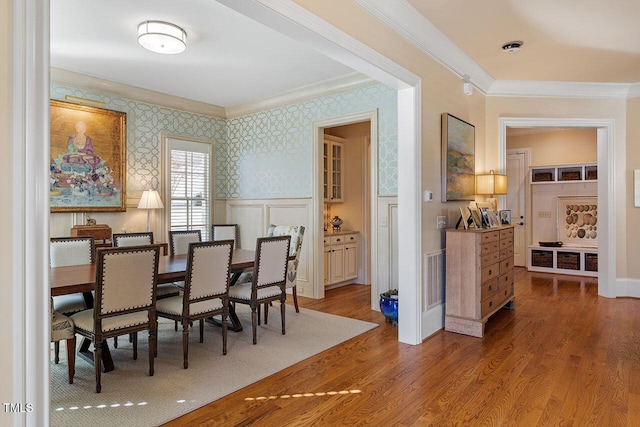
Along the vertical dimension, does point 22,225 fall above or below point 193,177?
below

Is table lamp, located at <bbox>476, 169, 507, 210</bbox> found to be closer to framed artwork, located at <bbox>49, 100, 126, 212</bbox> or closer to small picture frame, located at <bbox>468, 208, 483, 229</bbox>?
small picture frame, located at <bbox>468, 208, 483, 229</bbox>

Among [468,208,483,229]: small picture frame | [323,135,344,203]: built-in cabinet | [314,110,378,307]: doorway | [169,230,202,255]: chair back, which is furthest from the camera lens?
[314,110,378,307]: doorway

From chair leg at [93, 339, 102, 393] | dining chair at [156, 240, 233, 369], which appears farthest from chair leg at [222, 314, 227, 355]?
chair leg at [93, 339, 102, 393]

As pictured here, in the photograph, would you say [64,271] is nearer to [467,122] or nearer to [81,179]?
[81,179]

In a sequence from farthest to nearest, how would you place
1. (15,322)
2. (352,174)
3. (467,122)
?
(352,174)
(467,122)
(15,322)

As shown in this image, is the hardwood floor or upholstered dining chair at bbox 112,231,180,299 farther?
upholstered dining chair at bbox 112,231,180,299

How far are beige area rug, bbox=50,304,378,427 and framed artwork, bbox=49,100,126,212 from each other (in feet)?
6.61

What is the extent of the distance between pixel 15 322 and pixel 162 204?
4.42 m

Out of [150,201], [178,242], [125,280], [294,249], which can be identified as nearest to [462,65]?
[294,249]

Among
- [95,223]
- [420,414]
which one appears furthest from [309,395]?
[95,223]

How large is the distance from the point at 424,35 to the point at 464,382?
2993 mm

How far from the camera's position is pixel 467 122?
463 cm

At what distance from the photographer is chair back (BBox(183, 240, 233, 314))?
3074mm

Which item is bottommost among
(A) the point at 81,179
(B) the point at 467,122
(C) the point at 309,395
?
(C) the point at 309,395
